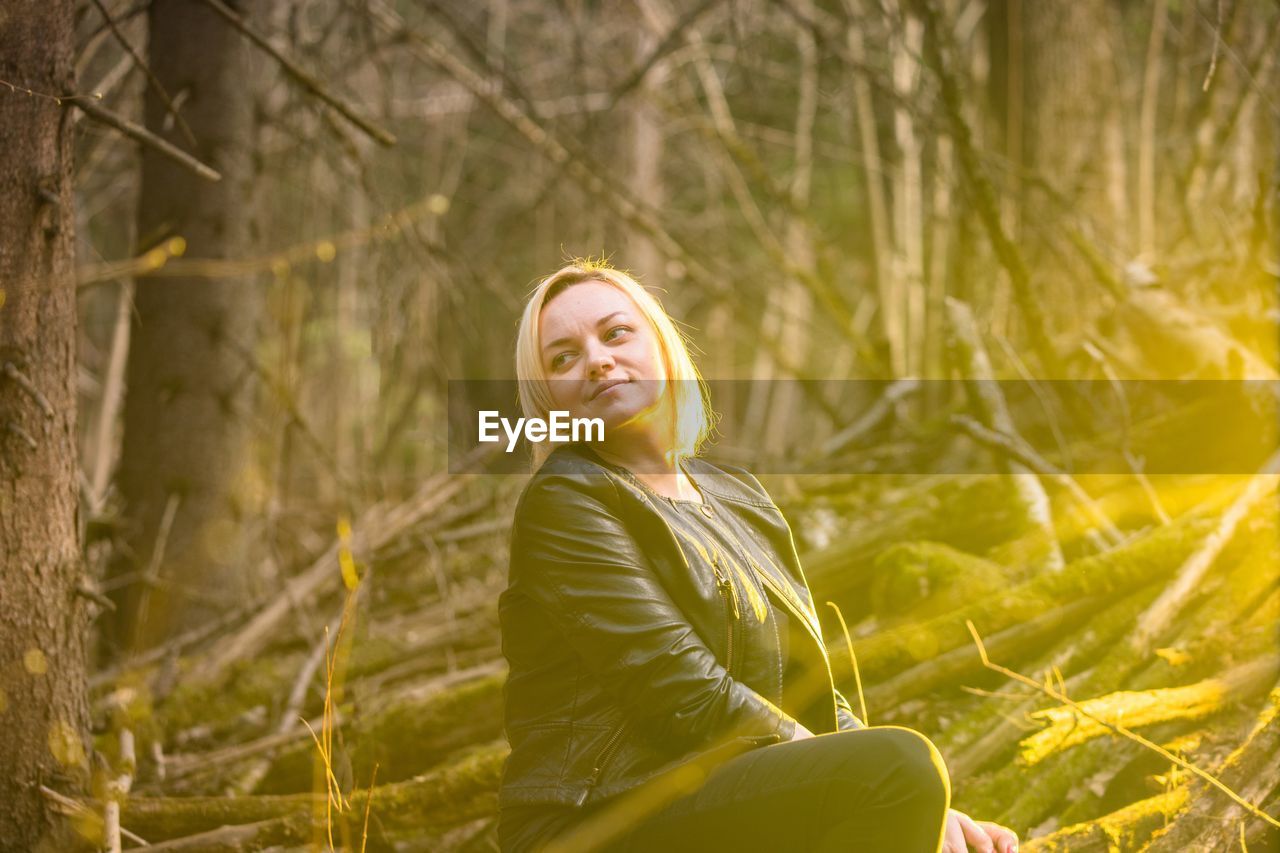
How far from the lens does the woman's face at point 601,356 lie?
1835 millimetres

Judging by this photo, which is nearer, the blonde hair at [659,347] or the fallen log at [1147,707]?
the blonde hair at [659,347]

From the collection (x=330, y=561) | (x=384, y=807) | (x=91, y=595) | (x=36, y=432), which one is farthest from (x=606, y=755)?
(x=330, y=561)

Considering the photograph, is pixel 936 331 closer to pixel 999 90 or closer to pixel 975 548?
pixel 999 90

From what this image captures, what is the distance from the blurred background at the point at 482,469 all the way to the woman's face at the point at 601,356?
0.84 m

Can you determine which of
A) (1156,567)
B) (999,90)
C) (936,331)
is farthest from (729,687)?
(936,331)

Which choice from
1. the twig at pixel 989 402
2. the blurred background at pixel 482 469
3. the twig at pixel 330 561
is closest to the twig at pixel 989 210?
the blurred background at pixel 482 469

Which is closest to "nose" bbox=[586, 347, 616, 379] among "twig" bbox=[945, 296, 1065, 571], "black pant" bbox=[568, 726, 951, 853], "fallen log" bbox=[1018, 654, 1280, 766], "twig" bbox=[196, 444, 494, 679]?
"black pant" bbox=[568, 726, 951, 853]

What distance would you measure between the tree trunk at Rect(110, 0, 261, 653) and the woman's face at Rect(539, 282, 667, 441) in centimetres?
295

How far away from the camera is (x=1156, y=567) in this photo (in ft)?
9.82

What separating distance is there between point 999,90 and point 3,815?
6.20m

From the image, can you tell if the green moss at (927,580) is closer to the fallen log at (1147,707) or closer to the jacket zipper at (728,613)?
the fallen log at (1147,707)

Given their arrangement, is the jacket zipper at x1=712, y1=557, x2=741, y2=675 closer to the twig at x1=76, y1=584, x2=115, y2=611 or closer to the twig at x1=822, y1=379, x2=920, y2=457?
the twig at x1=76, y1=584, x2=115, y2=611

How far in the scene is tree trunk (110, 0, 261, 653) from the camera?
4184 millimetres

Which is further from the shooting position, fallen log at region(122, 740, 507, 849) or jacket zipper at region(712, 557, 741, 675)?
fallen log at region(122, 740, 507, 849)
